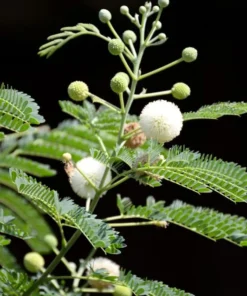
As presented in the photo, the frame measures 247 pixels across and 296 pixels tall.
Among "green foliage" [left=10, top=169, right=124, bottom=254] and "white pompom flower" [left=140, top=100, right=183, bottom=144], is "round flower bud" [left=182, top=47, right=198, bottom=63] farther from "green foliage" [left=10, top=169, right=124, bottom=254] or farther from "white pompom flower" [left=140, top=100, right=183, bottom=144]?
"green foliage" [left=10, top=169, right=124, bottom=254]

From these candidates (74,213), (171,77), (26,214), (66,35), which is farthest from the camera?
(171,77)

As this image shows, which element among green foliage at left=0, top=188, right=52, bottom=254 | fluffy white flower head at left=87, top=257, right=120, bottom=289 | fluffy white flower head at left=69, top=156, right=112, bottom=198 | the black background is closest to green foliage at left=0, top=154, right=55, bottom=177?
green foliage at left=0, top=188, right=52, bottom=254

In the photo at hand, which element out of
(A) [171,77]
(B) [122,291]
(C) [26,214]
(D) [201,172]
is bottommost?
(A) [171,77]

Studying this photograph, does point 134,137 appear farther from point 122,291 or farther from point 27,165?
point 27,165

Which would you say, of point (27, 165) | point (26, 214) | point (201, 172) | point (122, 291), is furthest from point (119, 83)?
point (26, 214)

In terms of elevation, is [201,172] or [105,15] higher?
[105,15]

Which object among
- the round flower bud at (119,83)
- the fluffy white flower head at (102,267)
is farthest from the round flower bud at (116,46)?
the fluffy white flower head at (102,267)

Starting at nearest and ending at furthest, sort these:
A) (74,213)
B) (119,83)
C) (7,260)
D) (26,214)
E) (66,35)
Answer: (74,213) < (119,83) < (66,35) < (7,260) < (26,214)

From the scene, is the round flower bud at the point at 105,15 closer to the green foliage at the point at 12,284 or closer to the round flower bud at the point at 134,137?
the round flower bud at the point at 134,137

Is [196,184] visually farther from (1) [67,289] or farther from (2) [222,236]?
(1) [67,289]
